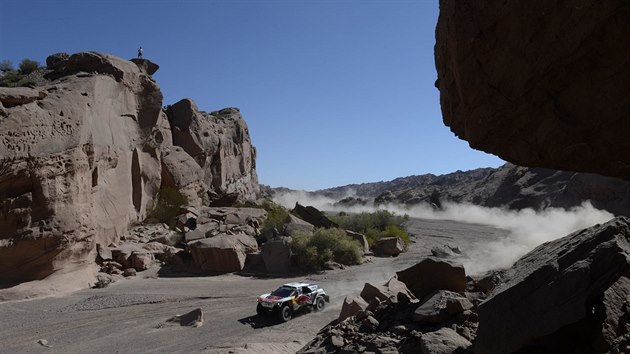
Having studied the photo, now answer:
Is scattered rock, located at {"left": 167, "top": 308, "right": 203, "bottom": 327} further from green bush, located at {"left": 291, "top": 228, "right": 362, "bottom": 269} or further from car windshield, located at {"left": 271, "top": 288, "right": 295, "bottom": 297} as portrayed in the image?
green bush, located at {"left": 291, "top": 228, "right": 362, "bottom": 269}

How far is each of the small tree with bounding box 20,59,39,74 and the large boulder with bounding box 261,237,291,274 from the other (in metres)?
19.8

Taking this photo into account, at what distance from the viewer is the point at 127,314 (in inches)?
705

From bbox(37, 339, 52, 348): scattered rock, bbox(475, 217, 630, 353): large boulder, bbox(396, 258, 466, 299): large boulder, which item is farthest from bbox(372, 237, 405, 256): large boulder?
bbox(475, 217, 630, 353): large boulder

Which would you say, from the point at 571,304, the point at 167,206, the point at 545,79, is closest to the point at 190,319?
the point at 571,304

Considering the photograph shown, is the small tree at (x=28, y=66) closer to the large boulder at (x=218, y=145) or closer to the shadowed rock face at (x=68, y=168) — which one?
the shadowed rock face at (x=68, y=168)

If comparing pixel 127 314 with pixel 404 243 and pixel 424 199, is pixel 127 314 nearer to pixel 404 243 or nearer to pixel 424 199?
pixel 404 243

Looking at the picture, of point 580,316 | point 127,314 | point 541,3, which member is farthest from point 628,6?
point 127,314

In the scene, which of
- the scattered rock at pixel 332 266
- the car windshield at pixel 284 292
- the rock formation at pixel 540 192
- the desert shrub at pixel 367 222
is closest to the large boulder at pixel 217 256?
the scattered rock at pixel 332 266

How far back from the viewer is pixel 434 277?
11180 mm

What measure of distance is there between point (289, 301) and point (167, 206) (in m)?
22.2

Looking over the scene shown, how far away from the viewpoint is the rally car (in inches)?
654

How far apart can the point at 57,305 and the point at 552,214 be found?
45.1 m

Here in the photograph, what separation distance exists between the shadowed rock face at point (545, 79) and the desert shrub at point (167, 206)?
31.2 meters

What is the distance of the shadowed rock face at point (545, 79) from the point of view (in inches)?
180
